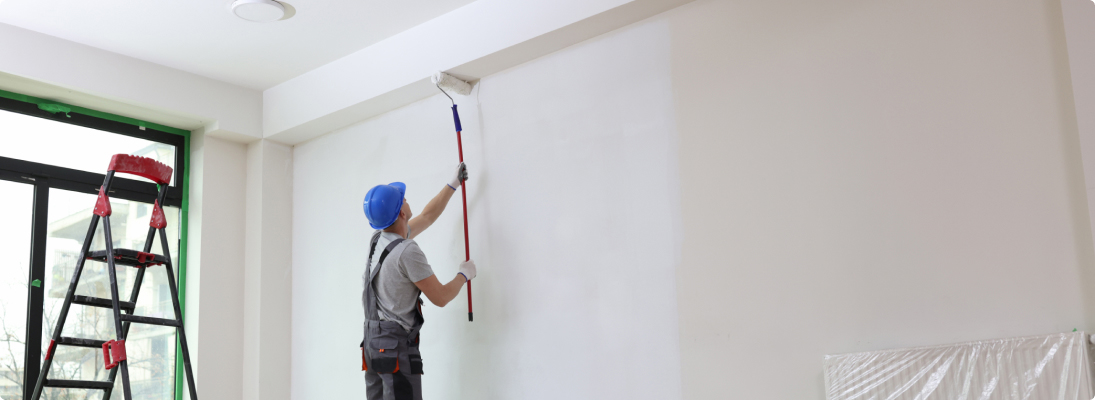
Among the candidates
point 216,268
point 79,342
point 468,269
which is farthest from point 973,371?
point 216,268

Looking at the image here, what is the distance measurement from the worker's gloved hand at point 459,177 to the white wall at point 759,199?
0.10 meters

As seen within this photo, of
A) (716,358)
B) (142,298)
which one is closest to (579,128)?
(716,358)

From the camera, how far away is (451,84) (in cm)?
369

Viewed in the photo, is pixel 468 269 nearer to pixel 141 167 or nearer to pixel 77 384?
pixel 141 167

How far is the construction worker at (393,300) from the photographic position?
3.12 metres

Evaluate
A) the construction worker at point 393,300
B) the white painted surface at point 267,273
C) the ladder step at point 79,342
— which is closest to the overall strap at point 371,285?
the construction worker at point 393,300

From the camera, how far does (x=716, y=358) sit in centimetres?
280

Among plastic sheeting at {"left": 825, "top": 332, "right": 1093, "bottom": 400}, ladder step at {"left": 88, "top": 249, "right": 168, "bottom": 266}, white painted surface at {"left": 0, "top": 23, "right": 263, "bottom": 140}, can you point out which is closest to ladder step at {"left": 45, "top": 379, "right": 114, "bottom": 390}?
ladder step at {"left": 88, "top": 249, "right": 168, "bottom": 266}

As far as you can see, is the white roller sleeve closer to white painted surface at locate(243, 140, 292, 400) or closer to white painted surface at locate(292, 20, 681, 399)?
white painted surface at locate(292, 20, 681, 399)

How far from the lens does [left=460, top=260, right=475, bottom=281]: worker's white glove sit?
11.0 ft

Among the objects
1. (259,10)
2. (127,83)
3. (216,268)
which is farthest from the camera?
(216,268)

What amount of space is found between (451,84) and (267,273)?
5.36 feet

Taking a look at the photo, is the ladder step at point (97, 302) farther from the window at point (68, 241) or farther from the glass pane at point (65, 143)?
the glass pane at point (65, 143)

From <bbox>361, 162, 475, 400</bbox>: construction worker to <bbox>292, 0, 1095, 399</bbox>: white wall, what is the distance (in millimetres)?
409
